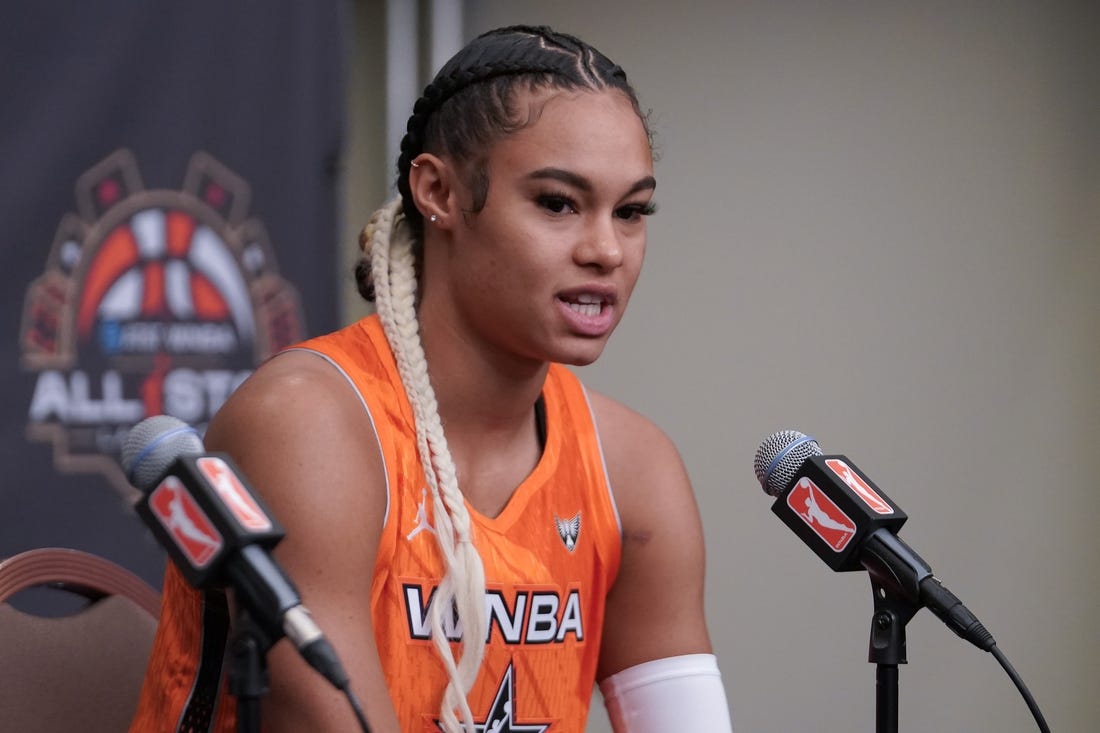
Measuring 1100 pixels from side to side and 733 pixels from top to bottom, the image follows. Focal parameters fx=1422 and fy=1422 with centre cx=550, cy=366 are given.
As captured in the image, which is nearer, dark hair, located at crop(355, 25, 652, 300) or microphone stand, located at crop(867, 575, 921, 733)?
microphone stand, located at crop(867, 575, 921, 733)

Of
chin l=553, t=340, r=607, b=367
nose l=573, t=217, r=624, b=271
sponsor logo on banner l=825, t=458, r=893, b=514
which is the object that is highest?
nose l=573, t=217, r=624, b=271

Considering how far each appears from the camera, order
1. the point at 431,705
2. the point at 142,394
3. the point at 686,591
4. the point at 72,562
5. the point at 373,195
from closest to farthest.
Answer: the point at 431,705, the point at 72,562, the point at 686,591, the point at 142,394, the point at 373,195

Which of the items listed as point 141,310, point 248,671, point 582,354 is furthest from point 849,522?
point 141,310

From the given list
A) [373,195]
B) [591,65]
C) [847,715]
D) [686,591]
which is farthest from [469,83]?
[847,715]

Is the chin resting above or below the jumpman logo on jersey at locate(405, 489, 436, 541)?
above

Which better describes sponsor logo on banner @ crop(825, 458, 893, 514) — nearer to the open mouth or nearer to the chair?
the open mouth

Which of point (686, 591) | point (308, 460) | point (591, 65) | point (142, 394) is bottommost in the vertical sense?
point (686, 591)

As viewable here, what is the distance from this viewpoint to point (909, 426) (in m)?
3.63

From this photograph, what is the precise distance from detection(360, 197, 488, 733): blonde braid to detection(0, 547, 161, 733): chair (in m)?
0.44

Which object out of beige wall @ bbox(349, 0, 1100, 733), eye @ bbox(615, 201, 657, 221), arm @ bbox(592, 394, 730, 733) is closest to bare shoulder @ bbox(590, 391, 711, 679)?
arm @ bbox(592, 394, 730, 733)

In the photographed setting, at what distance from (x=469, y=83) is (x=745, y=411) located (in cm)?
199

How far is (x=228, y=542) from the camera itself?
1.11 meters

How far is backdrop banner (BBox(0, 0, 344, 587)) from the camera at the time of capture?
8.59 feet

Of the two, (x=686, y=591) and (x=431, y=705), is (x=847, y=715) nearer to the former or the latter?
(x=686, y=591)
